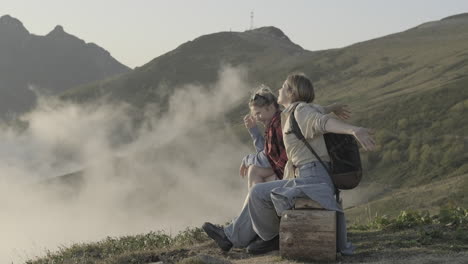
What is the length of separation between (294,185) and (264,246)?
124cm

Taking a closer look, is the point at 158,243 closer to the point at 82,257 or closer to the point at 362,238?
the point at 82,257

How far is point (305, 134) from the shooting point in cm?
817

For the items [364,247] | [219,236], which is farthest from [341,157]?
[219,236]

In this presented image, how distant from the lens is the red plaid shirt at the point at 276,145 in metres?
9.42

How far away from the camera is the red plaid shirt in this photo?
9.42m

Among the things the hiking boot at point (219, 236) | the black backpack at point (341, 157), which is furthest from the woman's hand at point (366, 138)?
the hiking boot at point (219, 236)

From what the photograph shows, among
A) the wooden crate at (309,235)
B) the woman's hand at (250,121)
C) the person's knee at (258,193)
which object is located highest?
the woman's hand at (250,121)

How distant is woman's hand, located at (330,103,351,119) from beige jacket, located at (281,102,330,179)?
308 millimetres

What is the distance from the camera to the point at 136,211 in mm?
72125

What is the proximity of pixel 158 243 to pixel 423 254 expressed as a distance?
5.23 metres

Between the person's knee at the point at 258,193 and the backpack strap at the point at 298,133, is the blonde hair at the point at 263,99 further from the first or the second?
the person's knee at the point at 258,193

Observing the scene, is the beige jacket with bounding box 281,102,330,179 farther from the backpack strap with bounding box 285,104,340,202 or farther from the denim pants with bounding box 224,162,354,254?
the denim pants with bounding box 224,162,354,254

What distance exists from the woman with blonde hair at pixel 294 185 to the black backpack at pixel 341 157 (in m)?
0.08

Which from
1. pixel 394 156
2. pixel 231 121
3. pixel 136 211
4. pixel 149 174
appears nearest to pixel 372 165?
pixel 394 156
